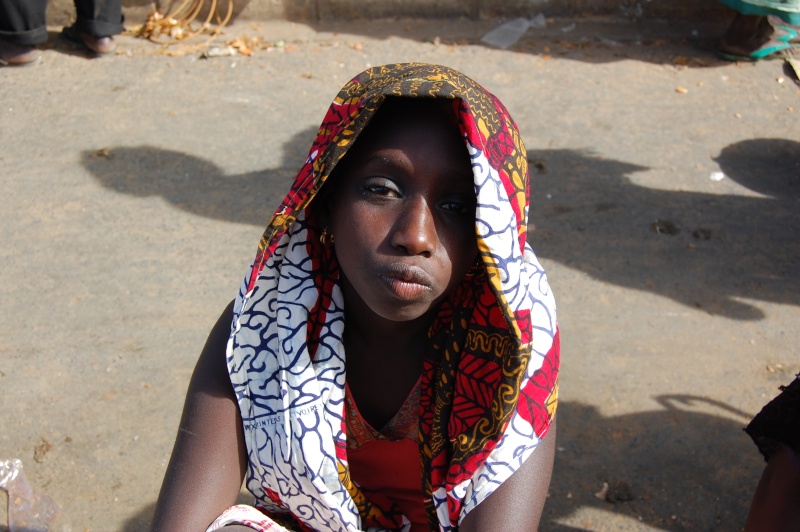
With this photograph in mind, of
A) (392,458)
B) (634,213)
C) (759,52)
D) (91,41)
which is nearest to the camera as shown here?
(392,458)

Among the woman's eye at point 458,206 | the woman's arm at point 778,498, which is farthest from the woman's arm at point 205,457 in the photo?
the woman's arm at point 778,498

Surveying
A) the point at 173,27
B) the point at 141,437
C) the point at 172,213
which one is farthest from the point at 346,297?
the point at 173,27

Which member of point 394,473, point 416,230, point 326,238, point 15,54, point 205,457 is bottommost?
point 15,54

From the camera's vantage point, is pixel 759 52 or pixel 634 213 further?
pixel 759 52

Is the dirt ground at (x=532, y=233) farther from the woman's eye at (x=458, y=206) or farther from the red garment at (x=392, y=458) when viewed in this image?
the woman's eye at (x=458, y=206)

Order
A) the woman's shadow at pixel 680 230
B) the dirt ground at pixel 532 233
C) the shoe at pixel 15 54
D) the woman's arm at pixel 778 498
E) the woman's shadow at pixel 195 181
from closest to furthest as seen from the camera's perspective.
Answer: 1. the woman's arm at pixel 778 498
2. the dirt ground at pixel 532 233
3. the woman's shadow at pixel 680 230
4. the woman's shadow at pixel 195 181
5. the shoe at pixel 15 54

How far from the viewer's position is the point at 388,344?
177 centimetres

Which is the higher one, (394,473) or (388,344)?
(388,344)

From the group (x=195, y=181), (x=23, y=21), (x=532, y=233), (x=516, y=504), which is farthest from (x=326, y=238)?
(x=23, y=21)

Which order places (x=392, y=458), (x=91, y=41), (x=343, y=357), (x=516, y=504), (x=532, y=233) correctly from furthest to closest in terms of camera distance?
(x=91, y=41) < (x=532, y=233) < (x=392, y=458) < (x=343, y=357) < (x=516, y=504)

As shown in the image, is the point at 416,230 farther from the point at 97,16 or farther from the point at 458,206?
the point at 97,16

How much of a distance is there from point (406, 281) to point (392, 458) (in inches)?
19.8

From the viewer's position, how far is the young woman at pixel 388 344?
1494mm

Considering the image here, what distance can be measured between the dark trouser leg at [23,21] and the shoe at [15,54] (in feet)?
0.24
